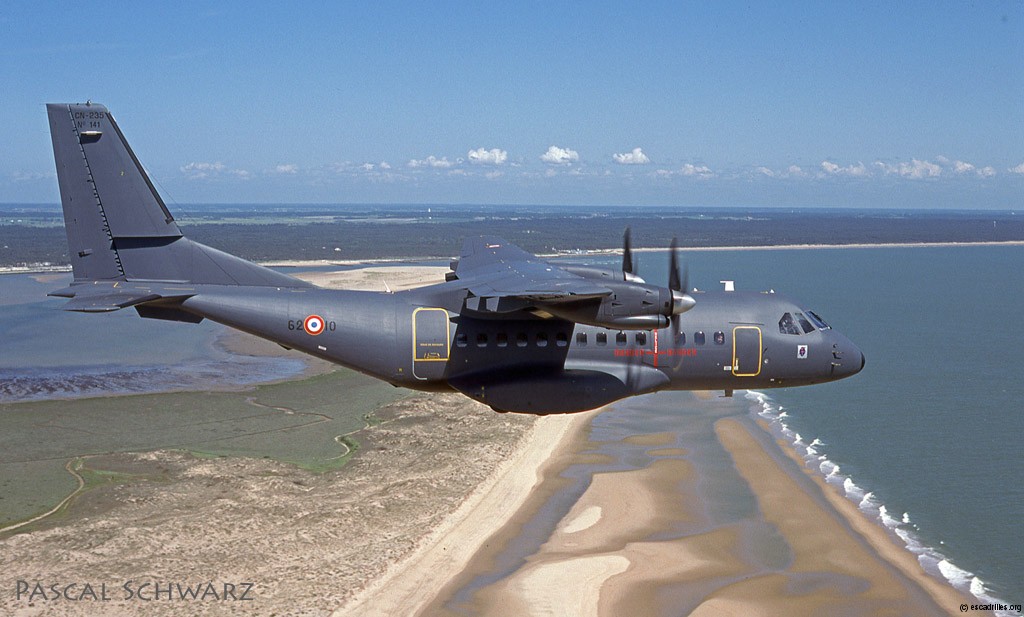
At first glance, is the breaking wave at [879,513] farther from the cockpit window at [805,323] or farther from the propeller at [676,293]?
the propeller at [676,293]

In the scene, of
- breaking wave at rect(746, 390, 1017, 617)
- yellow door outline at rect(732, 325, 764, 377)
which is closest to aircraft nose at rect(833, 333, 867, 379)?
yellow door outline at rect(732, 325, 764, 377)

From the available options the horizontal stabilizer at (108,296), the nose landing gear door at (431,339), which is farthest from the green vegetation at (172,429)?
the nose landing gear door at (431,339)

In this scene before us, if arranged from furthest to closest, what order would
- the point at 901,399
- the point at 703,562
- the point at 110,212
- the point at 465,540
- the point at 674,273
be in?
1. the point at 901,399
2. the point at 465,540
3. the point at 703,562
4. the point at 110,212
5. the point at 674,273

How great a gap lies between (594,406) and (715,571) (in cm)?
1193

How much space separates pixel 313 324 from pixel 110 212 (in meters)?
7.20

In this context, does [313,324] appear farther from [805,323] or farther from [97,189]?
[805,323]

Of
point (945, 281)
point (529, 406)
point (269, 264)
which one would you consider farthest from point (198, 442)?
point (945, 281)

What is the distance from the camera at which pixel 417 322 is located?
89.2 ft

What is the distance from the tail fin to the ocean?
32015mm

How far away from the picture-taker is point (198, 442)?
4775 cm

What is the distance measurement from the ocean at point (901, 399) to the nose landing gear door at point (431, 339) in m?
23.5

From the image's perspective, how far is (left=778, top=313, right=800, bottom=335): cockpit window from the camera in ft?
93.3

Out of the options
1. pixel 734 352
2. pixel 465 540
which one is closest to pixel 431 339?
pixel 734 352

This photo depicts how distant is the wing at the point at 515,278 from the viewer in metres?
22.0
